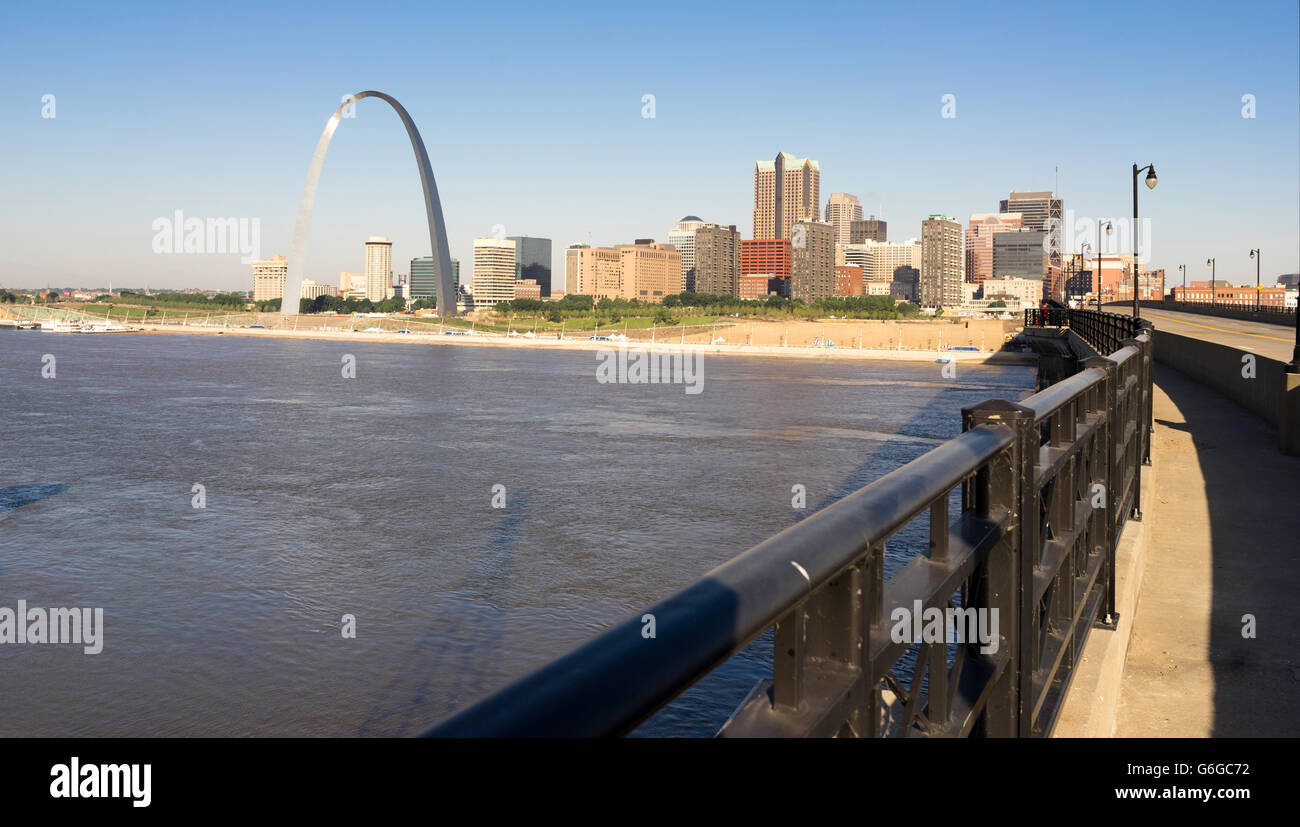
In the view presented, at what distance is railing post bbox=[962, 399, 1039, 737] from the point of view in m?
3.31

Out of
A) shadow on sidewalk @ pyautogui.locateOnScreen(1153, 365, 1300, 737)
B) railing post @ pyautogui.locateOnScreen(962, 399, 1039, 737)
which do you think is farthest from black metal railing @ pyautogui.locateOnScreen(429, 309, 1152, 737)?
shadow on sidewalk @ pyautogui.locateOnScreen(1153, 365, 1300, 737)

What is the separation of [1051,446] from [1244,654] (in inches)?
114

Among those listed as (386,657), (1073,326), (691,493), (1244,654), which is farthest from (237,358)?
(1244,654)

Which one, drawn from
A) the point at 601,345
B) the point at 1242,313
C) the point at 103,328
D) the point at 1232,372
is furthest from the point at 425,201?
the point at 1232,372

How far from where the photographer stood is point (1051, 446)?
195 inches

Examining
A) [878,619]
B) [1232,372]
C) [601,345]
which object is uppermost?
[601,345]

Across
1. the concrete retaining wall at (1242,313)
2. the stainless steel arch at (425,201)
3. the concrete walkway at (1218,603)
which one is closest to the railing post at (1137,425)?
the concrete walkway at (1218,603)

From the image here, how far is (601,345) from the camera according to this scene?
391 ft

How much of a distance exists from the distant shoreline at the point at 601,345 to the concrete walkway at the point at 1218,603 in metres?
82.7

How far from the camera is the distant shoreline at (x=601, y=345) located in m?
98.1

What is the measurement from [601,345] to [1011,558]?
116 m

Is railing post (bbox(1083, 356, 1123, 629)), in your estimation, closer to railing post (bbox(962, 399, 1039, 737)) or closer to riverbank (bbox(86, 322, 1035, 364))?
railing post (bbox(962, 399, 1039, 737))

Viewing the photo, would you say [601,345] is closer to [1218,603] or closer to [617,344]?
[617,344]
